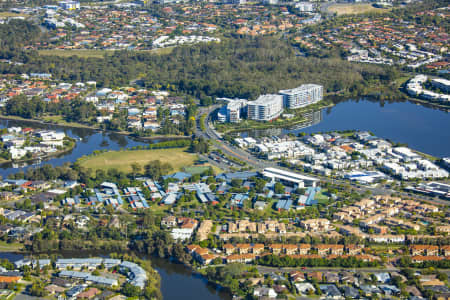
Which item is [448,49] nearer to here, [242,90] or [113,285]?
[242,90]

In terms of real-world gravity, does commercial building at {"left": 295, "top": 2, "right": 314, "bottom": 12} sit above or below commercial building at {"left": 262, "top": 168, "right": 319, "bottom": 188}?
above

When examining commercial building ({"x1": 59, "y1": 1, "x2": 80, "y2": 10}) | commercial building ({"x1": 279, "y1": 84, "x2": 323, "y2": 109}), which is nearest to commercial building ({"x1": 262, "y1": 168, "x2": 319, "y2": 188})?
commercial building ({"x1": 279, "y1": 84, "x2": 323, "y2": 109})

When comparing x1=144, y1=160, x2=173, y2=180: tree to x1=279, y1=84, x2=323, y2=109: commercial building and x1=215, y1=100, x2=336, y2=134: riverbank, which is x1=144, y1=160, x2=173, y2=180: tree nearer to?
x1=215, y1=100, x2=336, y2=134: riverbank

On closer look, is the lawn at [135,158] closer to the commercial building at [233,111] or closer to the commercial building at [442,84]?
the commercial building at [233,111]

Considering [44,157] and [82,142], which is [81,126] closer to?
[82,142]

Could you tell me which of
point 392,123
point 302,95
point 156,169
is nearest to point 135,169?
point 156,169

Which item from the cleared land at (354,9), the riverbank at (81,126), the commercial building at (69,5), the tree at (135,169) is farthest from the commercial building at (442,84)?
the commercial building at (69,5)
